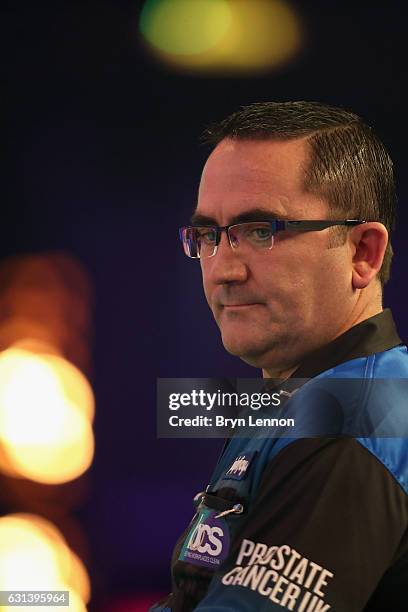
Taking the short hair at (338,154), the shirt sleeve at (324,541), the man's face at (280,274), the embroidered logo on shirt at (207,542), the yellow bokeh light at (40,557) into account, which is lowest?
the yellow bokeh light at (40,557)

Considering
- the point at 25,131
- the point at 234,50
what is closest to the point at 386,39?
the point at 234,50

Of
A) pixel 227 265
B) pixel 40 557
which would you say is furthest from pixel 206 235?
pixel 40 557

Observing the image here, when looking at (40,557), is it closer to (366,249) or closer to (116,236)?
(116,236)

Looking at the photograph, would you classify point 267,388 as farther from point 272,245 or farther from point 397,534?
point 397,534

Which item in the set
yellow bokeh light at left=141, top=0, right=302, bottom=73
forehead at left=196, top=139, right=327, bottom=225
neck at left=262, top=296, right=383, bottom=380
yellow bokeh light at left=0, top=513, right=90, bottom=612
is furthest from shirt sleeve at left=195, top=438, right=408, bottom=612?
yellow bokeh light at left=141, top=0, right=302, bottom=73

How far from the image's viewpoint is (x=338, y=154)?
42.7 inches

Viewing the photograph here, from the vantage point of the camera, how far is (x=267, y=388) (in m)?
1.13

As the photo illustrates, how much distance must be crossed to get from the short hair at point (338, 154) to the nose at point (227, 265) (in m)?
0.13

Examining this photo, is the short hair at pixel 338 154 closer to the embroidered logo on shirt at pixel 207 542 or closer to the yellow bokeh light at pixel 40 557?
the embroidered logo on shirt at pixel 207 542

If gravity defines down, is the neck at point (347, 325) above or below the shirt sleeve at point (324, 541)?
above

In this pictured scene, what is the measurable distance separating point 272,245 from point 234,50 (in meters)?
0.52

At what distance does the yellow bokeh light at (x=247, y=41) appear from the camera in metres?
1.38

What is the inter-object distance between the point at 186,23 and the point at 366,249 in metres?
0.57

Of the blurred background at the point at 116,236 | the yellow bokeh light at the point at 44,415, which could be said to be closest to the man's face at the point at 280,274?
the blurred background at the point at 116,236
